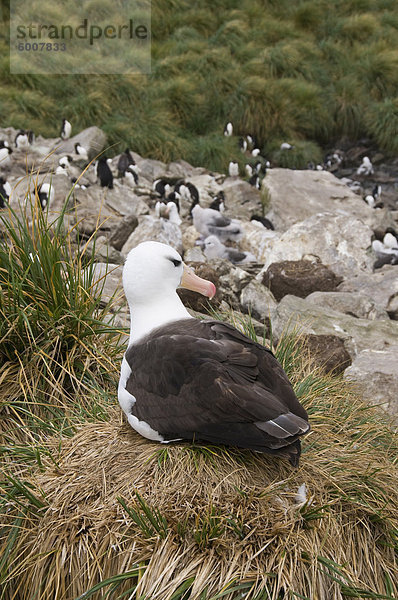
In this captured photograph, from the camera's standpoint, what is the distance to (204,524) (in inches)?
99.5

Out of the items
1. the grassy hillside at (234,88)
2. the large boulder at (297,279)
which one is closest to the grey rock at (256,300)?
the large boulder at (297,279)

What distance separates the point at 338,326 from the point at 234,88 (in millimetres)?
12940

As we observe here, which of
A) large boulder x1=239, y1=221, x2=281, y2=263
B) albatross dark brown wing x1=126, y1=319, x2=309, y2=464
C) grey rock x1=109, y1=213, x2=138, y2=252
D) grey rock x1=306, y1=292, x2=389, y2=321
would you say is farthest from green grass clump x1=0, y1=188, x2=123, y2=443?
large boulder x1=239, y1=221, x2=281, y2=263

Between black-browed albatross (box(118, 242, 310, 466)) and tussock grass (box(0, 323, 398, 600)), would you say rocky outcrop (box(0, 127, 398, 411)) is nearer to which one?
black-browed albatross (box(118, 242, 310, 466))

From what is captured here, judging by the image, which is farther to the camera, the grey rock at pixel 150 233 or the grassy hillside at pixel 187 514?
the grey rock at pixel 150 233

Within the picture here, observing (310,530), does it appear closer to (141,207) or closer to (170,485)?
(170,485)

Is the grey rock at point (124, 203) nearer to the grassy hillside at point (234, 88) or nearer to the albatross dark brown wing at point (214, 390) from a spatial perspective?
the grassy hillside at point (234, 88)

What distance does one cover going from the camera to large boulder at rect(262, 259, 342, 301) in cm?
760

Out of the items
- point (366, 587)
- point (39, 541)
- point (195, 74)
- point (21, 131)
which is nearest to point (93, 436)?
point (39, 541)

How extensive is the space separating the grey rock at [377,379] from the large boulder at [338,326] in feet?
2.00

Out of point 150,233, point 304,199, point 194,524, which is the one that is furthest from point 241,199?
point 194,524

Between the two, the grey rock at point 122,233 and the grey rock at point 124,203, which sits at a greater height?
the grey rock at point 122,233

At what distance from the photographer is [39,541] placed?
2.71 meters

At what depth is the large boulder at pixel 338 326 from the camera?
5.32m
